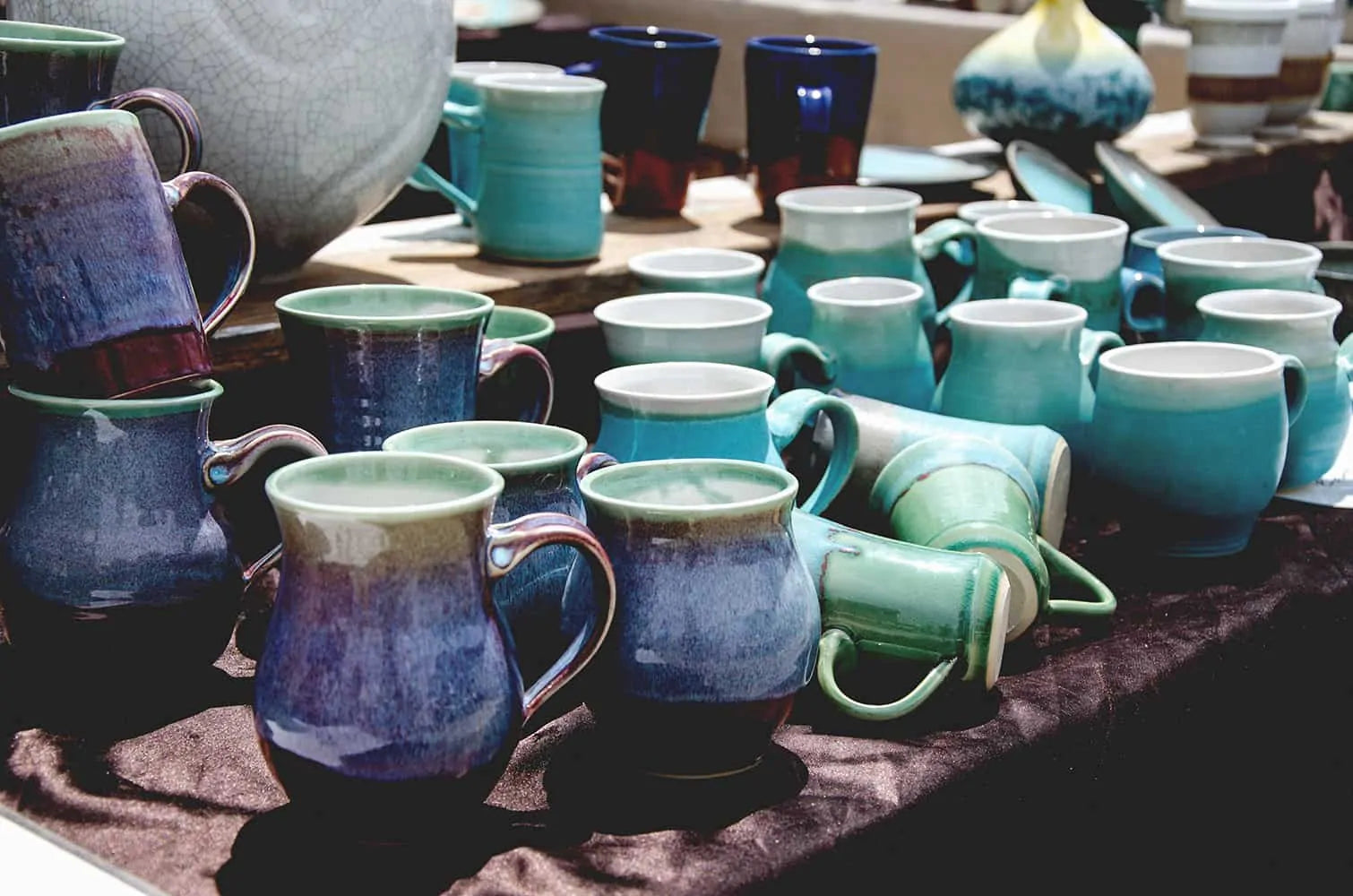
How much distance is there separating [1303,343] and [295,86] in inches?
28.0

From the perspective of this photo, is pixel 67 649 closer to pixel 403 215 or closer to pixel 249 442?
pixel 249 442

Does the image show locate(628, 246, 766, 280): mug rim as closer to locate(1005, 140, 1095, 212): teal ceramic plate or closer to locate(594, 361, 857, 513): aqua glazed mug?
locate(594, 361, 857, 513): aqua glazed mug

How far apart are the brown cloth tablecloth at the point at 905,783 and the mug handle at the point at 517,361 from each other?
205 mm

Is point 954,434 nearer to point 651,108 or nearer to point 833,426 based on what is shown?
point 833,426

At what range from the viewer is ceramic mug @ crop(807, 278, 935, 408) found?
1.14 m

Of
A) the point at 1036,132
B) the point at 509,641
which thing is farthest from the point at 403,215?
the point at 509,641

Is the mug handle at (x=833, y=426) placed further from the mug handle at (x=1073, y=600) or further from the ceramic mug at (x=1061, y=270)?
the ceramic mug at (x=1061, y=270)

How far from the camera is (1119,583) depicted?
3.43 feet

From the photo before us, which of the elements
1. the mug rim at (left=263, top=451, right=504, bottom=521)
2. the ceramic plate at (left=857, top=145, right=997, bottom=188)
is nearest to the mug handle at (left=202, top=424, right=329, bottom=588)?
the mug rim at (left=263, top=451, right=504, bottom=521)

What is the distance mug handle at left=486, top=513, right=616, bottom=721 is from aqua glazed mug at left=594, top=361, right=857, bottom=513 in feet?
0.54

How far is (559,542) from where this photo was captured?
0.68 m

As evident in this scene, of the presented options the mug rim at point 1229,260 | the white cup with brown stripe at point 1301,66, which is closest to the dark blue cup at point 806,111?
the mug rim at point 1229,260

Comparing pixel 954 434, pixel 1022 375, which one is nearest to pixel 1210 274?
pixel 1022 375

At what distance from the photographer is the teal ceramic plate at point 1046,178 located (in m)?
1.63
